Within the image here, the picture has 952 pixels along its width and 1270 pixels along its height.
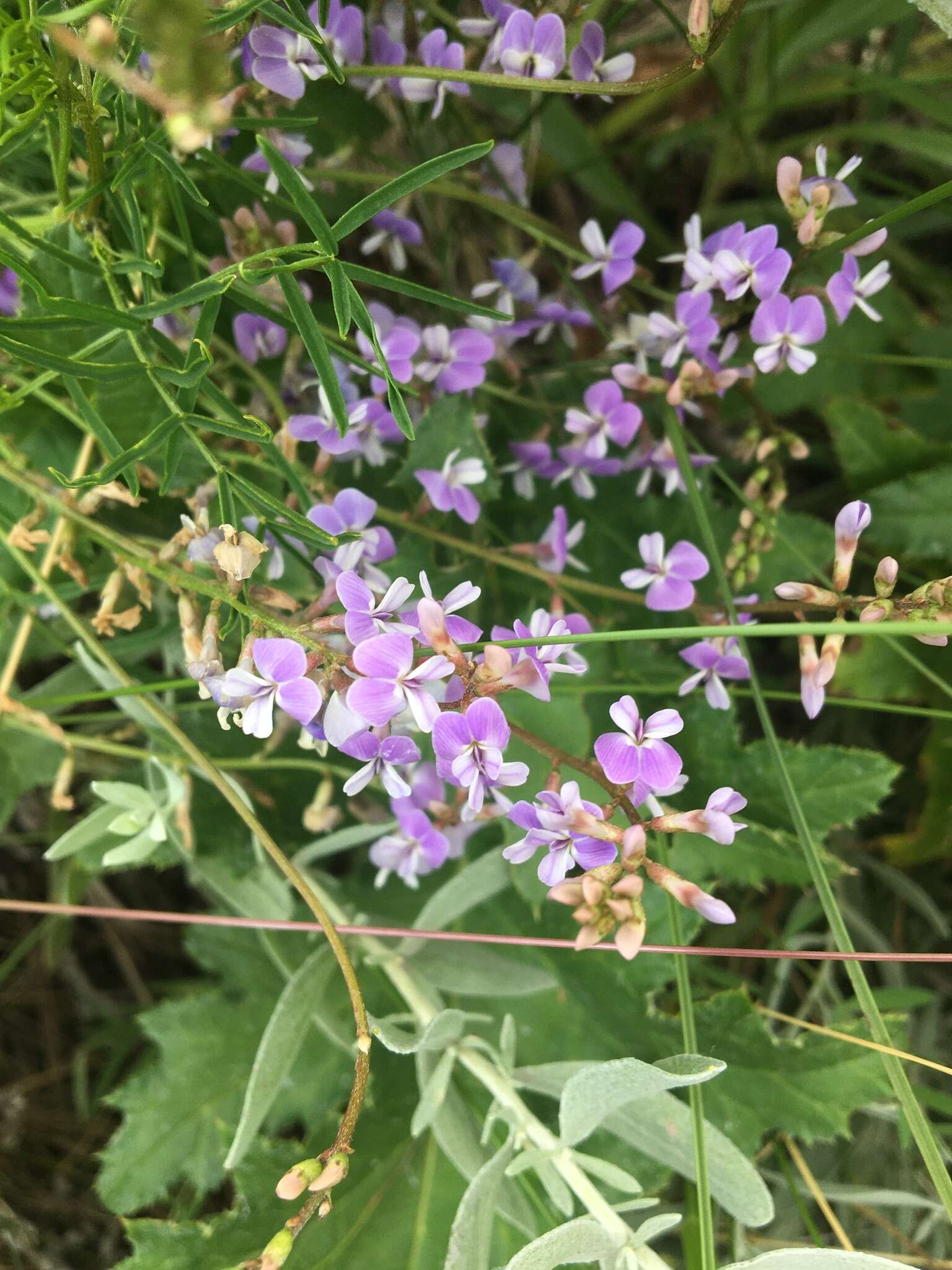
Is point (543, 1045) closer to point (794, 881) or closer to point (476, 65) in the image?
point (794, 881)

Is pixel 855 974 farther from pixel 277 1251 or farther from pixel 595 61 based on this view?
pixel 595 61

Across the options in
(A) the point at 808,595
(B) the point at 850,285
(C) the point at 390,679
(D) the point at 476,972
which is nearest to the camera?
(C) the point at 390,679

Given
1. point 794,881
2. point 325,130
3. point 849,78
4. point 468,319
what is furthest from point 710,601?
point 849,78

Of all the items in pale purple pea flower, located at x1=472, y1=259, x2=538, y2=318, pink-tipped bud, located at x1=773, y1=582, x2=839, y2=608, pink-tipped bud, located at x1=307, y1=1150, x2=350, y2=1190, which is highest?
pale purple pea flower, located at x1=472, y1=259, x2=538, y2=318

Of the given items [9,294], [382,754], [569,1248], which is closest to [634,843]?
[382,754]

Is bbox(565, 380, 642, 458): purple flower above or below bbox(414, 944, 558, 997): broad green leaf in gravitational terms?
above

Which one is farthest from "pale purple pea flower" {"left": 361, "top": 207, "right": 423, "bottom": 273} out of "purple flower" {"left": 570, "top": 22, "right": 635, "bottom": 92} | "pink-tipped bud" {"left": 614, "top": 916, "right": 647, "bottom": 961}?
"pink-tipped bud" {"left": 614, "top": 916, "right": 647, "bottom": 961}

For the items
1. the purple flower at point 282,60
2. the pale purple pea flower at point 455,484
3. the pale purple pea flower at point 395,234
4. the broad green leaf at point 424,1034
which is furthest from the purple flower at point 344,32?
the broad green leaf at point 424,1034

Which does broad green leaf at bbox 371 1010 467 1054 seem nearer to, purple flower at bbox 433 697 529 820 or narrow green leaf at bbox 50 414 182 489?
purple flower at bbox 433 697 529 820
